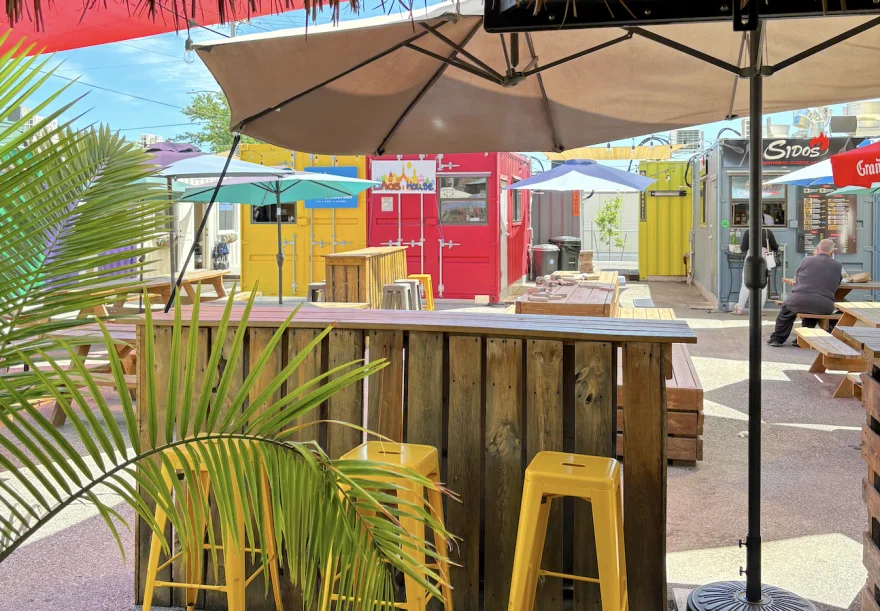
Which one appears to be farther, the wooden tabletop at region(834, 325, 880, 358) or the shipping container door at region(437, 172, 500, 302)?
the shipping container door at region(437, 172, 500, 302)

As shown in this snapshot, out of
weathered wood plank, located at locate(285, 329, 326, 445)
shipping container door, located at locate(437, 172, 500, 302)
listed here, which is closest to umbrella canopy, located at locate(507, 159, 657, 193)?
shipping container door, located at locate(437, 172, 500, 302)

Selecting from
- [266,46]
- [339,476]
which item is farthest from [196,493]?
[266,46]

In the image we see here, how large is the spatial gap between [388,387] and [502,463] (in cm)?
57

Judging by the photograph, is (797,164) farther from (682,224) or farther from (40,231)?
(40,231)

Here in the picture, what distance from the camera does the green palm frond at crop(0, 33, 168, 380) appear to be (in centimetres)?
204

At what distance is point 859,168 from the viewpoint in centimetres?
583

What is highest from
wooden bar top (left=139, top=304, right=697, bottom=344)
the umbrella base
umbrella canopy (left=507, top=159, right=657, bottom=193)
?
umbrella canopy (left=507, top=159, right=657, bottom=193)

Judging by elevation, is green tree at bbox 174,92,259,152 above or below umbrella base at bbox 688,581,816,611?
above

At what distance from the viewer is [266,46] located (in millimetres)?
3594

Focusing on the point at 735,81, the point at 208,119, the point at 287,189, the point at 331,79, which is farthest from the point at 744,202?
the point at 208,119

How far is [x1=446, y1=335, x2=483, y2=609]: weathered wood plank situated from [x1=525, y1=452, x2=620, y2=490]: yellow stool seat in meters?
0.46

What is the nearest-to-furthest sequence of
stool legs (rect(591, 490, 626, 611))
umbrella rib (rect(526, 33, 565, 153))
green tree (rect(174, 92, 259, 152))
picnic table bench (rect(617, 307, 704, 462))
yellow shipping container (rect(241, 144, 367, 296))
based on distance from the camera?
1. stool legs (rect(591, 490, 626, 611))
2. umbrella rib (rect(526, 33, 565, 153))
3. picnic table bench (rect(617, 307, 704, 462))
4. yellow shipping container (rect(241, 144, 367, 296))
5. green tree (rect(174, 92, 259, 152))

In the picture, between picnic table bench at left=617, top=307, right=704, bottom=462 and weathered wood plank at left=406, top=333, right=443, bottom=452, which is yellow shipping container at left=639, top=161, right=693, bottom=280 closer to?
picnic table bench at left=617, top=307, right=704, bottom=462

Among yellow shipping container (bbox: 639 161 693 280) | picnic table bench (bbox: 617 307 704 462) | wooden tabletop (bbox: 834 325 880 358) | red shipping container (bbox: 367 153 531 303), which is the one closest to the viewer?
wooden tabletop (bbox: 834 325 880 358)
